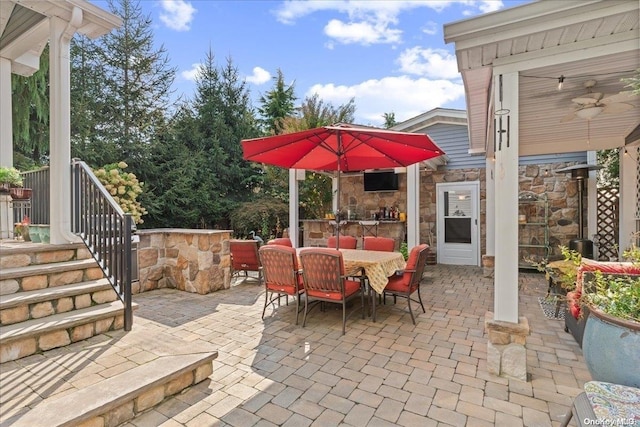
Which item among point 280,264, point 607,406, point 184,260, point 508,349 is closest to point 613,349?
point 607,406

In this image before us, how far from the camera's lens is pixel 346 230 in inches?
344

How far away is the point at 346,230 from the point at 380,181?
63.6 inches

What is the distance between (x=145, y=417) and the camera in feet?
6.65

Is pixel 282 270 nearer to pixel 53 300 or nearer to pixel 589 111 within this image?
pixel 53 300

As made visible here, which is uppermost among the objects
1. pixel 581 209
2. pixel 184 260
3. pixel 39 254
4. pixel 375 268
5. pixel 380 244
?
pixel 581 209

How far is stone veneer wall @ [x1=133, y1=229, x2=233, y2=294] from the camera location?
200 inches

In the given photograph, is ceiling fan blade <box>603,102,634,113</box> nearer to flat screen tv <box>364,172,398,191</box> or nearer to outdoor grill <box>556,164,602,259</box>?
outdoor grill <box>556,164,602,259</box>

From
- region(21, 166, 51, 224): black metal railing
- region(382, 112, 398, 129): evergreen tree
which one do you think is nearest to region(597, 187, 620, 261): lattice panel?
region(21, 166, 51, 224): black metal railing

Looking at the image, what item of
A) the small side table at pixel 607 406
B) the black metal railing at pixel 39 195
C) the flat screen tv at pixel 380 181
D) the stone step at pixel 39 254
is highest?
the flat screen tv at pixel 380 181

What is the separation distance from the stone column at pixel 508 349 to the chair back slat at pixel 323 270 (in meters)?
1.49

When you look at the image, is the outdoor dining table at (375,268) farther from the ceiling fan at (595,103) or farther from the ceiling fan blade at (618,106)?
the ceiling fan blade at (618,106)

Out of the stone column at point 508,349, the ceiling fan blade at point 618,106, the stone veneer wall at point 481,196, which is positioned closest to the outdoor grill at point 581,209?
the stone veneer wall at point 481,196

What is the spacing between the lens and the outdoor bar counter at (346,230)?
8.00 m

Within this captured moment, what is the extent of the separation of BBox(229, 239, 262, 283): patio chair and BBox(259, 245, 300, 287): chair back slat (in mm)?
1710
